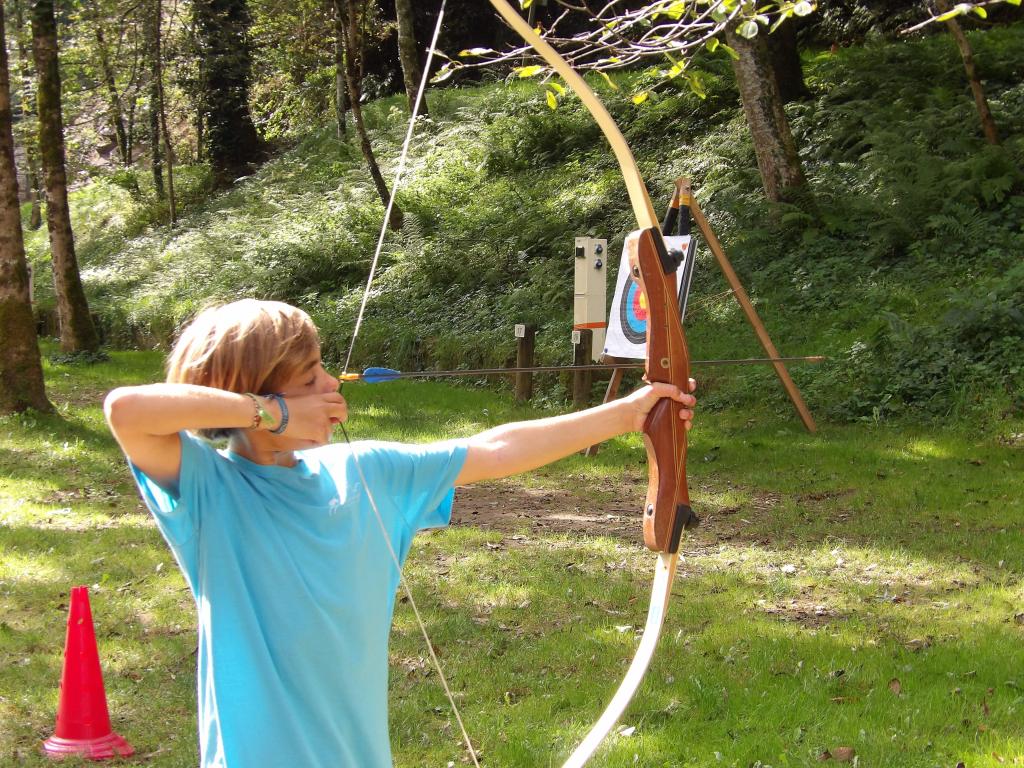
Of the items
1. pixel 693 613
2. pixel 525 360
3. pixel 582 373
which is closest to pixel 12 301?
pixel 525 360

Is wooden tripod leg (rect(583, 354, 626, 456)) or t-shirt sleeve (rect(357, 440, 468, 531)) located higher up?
t-shirt sleeve (rect(357, 440, 468, 531))

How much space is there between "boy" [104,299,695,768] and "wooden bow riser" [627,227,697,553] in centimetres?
73

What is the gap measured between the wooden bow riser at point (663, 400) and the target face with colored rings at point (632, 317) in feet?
14.9

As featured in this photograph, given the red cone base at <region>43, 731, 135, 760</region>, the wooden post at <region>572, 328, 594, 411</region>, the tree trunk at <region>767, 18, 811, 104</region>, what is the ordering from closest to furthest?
the red cone base at <region>43, 731, 135, 760</region> → the wooden post at <region>572, 328, 594, 411</region> → the tree trunk at <region>767, 18, 811, 104</region>

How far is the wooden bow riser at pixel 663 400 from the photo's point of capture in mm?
2119

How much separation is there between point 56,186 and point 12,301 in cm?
341

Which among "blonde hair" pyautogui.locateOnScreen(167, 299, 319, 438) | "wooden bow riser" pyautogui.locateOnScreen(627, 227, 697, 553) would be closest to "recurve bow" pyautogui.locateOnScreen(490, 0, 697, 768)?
"wooden bow riser" pyautogui.locateOnScreen(627, 227, 697, 553)

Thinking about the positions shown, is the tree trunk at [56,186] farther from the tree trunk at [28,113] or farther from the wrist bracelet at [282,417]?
the wrist bracelet at [282,417]

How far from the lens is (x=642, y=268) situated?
2260 mm

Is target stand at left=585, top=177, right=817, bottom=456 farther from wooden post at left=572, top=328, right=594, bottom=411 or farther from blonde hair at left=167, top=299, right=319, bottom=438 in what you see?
blonde hair at left=167, top=299, right=319, bottom=438

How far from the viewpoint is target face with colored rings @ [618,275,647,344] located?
6.85 metres

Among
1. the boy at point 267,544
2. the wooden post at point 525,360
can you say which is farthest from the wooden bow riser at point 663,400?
the wooden post at point 525,360

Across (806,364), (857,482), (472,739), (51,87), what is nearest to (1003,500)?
(857,482)

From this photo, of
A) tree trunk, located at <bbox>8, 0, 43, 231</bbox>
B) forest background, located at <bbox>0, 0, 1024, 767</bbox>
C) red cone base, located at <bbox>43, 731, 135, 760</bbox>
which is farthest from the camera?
tree trunk, located at <bbox>8, 0, 43, 231</bbox>
